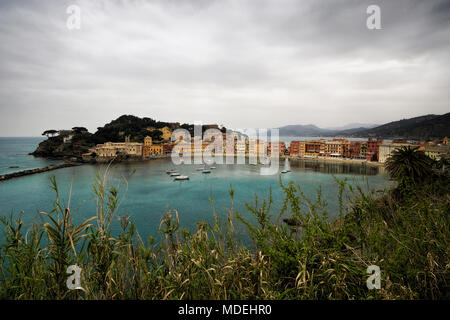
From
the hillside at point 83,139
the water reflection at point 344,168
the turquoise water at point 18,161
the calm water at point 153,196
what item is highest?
the hillside at point 83,139

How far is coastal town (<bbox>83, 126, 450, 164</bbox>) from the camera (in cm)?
2720

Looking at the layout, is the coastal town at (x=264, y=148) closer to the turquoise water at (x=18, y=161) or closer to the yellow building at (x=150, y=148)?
the yellow building at (x=150, y=148)

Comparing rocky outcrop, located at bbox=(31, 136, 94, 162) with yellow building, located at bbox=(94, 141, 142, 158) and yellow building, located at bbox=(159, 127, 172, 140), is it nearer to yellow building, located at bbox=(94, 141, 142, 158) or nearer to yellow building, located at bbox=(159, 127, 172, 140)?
yellow building, located at bbox=(94, 141, 142, 158)

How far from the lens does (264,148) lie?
121ft

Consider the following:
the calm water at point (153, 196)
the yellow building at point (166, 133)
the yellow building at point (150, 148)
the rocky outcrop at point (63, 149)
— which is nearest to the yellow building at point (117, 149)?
the yellow building at point (150, 148)

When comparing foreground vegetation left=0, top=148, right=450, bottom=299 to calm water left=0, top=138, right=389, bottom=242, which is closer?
foreground vegetation left=0, top=148, right=450, bottom=299

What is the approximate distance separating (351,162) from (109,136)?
3552 centimetres

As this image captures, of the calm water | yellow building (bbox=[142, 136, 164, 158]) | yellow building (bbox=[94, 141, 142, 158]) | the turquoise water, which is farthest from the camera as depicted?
yellow building (bbox=[142, 136, 164, 158])

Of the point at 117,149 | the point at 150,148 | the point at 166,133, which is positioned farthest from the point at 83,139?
the point at 166,133

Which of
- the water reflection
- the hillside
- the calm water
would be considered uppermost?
the hillside

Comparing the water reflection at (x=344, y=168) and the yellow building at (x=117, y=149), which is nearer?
the water reflection at (x=344, y=168)

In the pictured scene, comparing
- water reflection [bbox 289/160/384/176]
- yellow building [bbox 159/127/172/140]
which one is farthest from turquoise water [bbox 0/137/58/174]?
water reflection [bbox 289/160/384/176]

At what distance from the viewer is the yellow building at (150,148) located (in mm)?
31531
